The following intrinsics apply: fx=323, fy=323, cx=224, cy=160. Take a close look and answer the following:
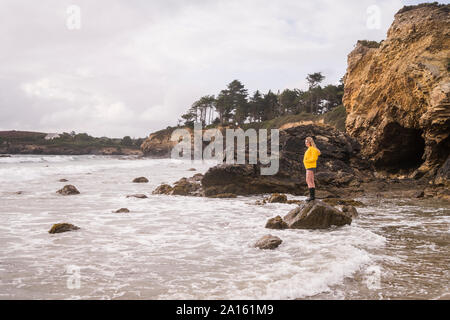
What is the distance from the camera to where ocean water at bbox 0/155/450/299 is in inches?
177

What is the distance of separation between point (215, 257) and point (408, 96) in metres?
16.2

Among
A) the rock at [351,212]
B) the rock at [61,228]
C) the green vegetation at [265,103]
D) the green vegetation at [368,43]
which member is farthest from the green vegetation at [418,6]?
the green vegetation at [265,103]

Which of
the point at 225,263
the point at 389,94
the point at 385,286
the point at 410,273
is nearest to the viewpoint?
the point at 385,286

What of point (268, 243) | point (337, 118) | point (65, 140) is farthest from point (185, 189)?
point (65, 140)

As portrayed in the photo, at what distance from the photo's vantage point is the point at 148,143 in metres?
88.0

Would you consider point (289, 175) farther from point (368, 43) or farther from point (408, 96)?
point (368, 43)

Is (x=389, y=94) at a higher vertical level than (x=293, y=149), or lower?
higher

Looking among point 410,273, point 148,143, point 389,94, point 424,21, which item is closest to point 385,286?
point 410,273

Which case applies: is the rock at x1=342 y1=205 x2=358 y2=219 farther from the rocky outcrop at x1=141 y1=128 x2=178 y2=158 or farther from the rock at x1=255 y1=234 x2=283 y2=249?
the rocky outcrop at x1=141 y1=128 x2=178 y2=158

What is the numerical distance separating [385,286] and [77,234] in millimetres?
6659

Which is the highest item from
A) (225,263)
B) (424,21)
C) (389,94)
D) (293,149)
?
(424,21)

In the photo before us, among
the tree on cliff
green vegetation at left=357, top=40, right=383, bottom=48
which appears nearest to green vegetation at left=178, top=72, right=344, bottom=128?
the tree on cliff
